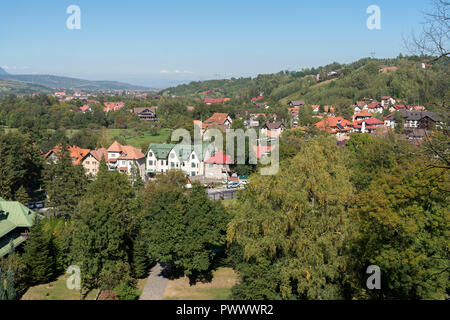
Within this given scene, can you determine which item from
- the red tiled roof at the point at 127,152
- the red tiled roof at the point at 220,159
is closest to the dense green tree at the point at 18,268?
the red tiled roof at the point at 220,159

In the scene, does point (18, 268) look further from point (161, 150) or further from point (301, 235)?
point (161, 150)

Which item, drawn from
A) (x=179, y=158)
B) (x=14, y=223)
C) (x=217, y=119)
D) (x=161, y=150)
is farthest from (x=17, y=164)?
(x=217, y=119)

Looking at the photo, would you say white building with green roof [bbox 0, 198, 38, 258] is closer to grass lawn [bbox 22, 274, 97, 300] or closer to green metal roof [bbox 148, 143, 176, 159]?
grass lawn [bbox 22, 274, 97, 300]

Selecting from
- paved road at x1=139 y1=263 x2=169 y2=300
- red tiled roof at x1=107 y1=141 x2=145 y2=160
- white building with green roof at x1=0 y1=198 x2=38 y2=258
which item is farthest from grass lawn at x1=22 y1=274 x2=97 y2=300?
red tiled roof at x1=107 y1=141 x2=145 y2=160

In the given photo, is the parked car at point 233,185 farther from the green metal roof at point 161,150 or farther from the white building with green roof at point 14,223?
the white building with green roof at point 14,223

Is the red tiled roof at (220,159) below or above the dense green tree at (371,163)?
below
